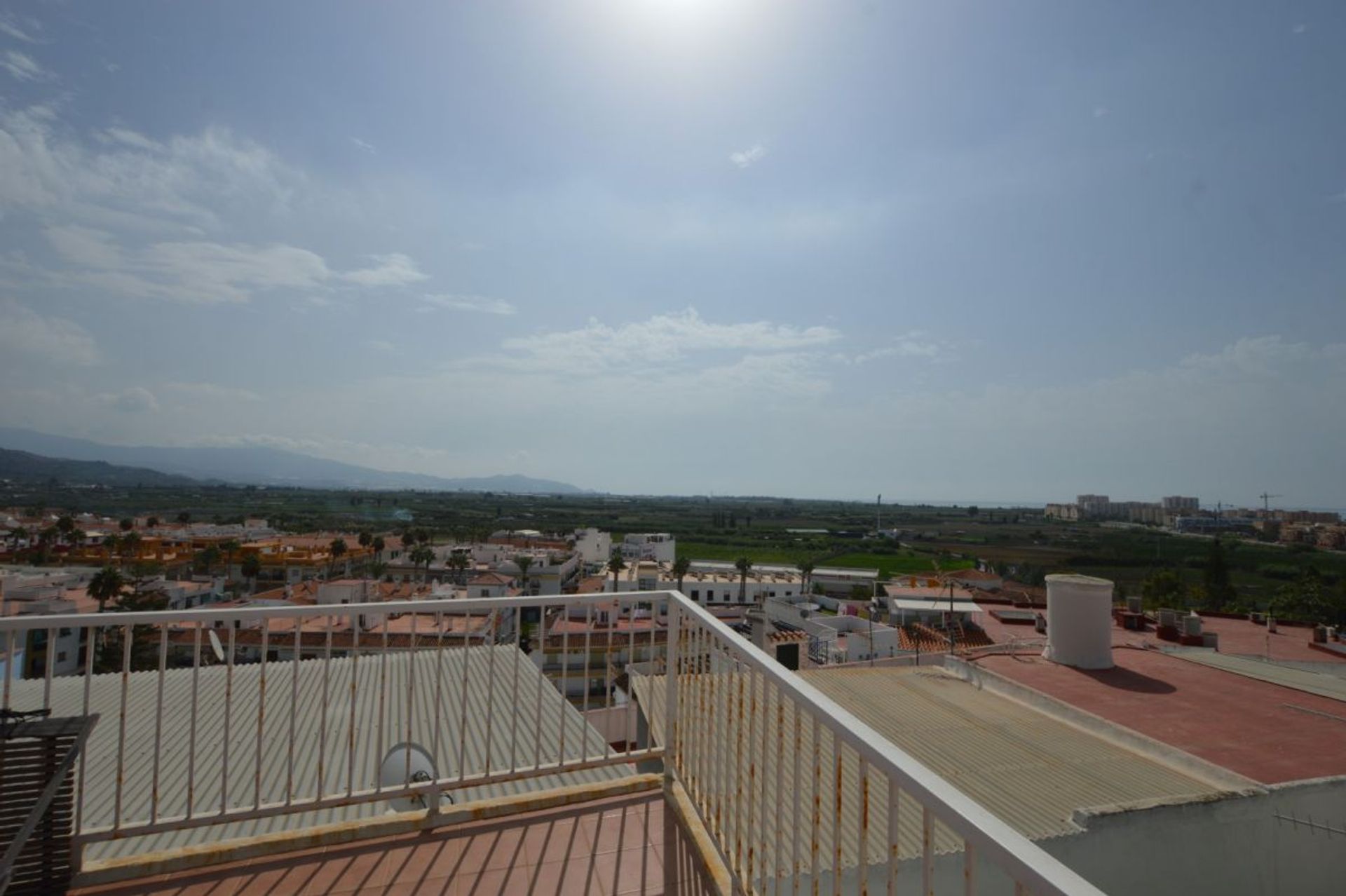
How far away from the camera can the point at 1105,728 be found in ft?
19.6

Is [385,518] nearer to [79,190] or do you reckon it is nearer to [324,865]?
[79,190]

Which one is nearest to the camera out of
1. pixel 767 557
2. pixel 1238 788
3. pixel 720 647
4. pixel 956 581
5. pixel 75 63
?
pixel 720 647

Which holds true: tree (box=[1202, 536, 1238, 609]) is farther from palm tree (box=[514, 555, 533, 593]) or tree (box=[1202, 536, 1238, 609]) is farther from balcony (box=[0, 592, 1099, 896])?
balcony (box=[0, 592, 1099, 896])

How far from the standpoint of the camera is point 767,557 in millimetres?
63188

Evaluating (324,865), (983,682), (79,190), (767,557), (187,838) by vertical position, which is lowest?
(767,557)

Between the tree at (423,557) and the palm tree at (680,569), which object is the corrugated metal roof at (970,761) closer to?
the palm tree at (680,569)

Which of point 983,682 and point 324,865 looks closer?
point 324,865

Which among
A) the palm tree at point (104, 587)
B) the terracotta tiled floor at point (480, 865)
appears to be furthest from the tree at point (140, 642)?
the terracotta tiled floor at point (480, 865)

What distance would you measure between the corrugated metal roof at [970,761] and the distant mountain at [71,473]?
113m

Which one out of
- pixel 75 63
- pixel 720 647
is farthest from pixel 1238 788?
pixel 75 63

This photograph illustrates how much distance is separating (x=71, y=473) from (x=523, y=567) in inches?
4466

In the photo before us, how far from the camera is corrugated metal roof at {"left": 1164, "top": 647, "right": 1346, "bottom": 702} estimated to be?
24.9 ft

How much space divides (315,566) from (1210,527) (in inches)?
4096

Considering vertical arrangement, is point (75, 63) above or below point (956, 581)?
above
